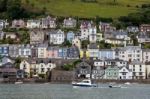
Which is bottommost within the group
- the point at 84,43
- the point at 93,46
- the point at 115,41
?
the point at 93,46

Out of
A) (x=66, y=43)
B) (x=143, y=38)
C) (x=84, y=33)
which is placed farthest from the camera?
(x=143, y=38)

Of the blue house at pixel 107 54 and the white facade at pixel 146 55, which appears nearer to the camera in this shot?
the white facade at pixel 146 55

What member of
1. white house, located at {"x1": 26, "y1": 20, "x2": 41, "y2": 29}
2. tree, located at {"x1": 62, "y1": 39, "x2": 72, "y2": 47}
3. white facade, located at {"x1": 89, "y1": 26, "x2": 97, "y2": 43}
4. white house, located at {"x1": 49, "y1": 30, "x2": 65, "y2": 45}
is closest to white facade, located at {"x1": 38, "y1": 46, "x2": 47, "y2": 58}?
white house, located at {"x1": 49, "y1": 30, "x2": 65, "y2": 45}

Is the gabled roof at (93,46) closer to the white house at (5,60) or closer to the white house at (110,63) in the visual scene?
the white house at (110,63)

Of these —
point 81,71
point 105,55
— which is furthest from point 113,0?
point 81,71

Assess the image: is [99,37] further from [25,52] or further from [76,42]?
[25,52]

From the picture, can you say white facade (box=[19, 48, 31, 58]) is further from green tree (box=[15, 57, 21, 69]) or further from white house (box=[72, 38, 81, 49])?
white house (box=[72, 38, 81, 49])

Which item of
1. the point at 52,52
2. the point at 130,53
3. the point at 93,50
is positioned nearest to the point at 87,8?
the point at 93,50

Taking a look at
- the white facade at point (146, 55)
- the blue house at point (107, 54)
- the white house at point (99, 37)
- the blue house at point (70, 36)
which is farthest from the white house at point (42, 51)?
the white facade at point (146, 55)
